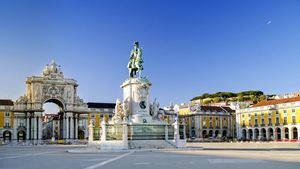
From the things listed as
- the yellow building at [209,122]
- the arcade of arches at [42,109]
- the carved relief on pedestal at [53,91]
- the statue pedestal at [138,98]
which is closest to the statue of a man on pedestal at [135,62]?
the statue pedestal at [138,98]

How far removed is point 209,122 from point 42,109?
1561 inches

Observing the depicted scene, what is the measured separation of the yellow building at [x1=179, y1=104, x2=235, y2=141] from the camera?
98.8 metres

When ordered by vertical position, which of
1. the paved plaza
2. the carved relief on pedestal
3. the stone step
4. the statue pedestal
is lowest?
the stone step

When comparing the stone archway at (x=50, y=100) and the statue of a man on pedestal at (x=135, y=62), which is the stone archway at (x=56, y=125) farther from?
the statue of a man on pedestal at (x=135, y=62)

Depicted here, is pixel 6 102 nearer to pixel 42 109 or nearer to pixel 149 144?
pixel 42 109

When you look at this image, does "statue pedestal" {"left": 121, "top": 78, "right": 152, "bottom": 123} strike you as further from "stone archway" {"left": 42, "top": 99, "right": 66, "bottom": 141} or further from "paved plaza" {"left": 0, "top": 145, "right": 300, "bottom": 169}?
"stone archway" {"left": 42, "top": 99, "right": 66, "bottom": 141}

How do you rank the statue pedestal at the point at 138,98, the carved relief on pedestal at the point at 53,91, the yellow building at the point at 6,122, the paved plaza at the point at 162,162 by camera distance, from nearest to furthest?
the paved plaza at the point at 162,162, the statue pedestal at the point at 138,98, the yellow building at the point at 6,122, the carved relief on pedestal at the point at 53,91

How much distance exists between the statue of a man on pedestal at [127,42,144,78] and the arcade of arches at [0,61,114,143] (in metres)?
50.9

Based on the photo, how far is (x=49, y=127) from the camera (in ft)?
449

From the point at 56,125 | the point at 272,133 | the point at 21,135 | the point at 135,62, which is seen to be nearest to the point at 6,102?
the point at 21,135

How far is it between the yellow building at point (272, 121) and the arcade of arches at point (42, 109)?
35.3 metres

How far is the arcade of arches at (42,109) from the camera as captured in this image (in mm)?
85438

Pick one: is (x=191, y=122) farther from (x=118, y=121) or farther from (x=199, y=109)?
(x=118, y=121)

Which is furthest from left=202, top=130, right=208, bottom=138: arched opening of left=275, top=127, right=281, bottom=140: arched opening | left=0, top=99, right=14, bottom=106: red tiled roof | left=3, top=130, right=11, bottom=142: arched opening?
left=0, top=99, right=14, bottom=106: red tiled roof
